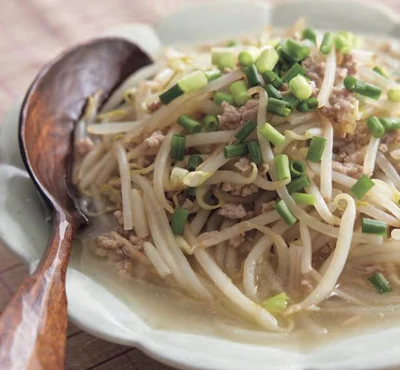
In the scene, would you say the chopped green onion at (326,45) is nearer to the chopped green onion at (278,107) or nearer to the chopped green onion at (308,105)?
the chopped green onion at (308,105)

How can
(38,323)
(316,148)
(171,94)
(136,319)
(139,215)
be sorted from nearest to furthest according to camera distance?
(38,323) < (136,319) < (316,148) < (139,215) < (171,94)

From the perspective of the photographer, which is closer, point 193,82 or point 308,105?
point 308,105

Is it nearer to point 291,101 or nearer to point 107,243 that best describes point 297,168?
point 291,101

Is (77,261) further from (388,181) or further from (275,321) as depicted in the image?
(388,181)

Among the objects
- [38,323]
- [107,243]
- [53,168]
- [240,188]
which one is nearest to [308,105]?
[240,188]

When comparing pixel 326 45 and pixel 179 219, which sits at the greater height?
pixel 326 45

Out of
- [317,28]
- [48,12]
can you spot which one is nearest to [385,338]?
[317,28]

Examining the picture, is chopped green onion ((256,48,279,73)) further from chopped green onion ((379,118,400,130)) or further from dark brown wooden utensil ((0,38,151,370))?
dark brown wooden utensil ((0,38,151,370))
